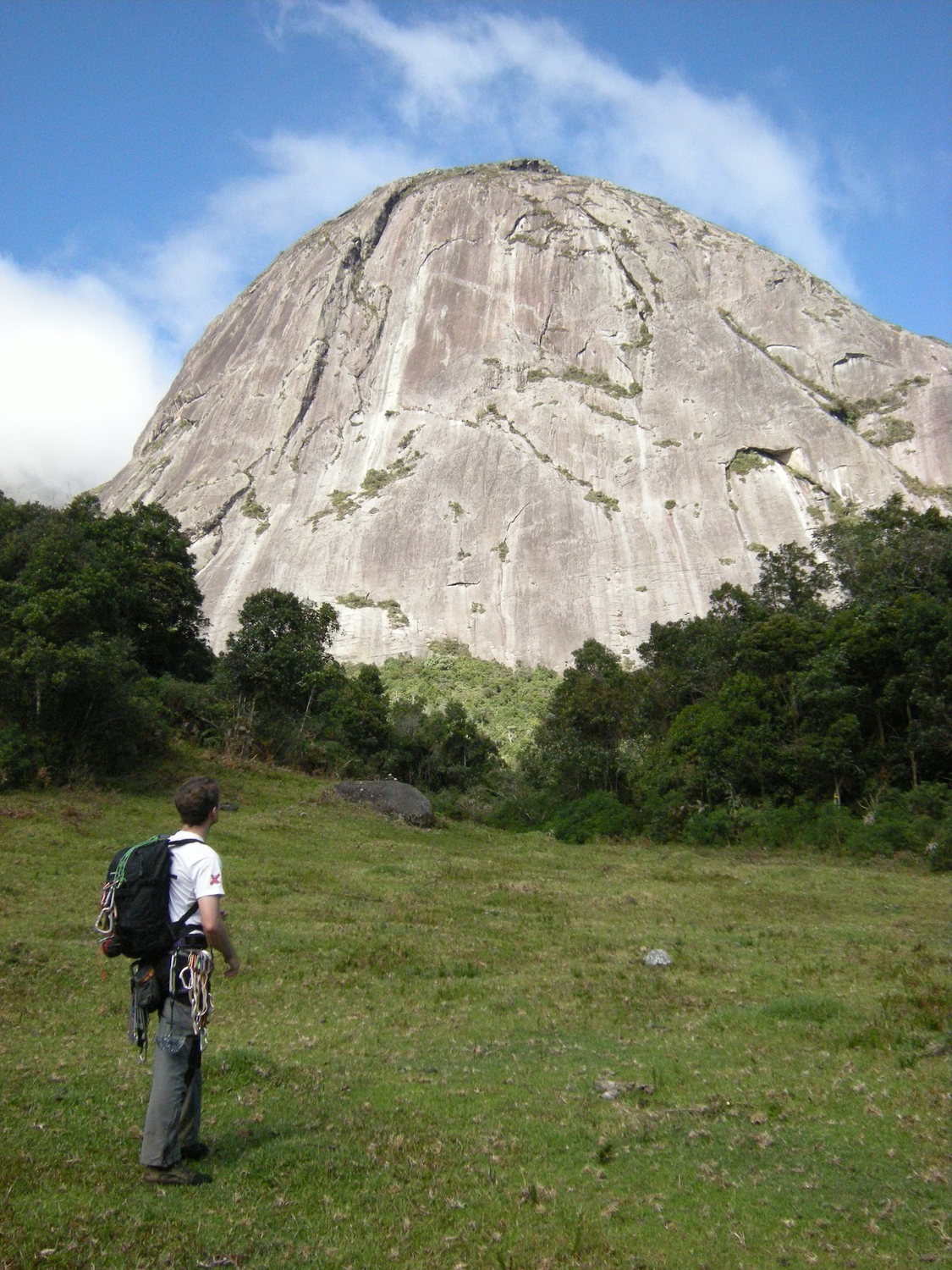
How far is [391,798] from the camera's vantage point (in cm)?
3109

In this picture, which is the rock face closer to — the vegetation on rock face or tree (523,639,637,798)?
tree (523,639,637,798)

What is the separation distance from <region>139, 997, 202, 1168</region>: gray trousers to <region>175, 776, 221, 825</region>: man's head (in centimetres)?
112

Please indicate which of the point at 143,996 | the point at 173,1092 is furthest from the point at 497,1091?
the point at 143,996

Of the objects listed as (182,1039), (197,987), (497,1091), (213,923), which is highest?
(213,923)

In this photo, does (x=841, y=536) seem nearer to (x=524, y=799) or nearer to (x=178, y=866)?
(x=524, y=799)

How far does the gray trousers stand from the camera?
5.25 metres

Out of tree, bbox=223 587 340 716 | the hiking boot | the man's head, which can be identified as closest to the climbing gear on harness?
the hiking boot

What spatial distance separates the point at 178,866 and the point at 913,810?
24.8 metres

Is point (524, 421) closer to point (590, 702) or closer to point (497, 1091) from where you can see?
point (590, 702)

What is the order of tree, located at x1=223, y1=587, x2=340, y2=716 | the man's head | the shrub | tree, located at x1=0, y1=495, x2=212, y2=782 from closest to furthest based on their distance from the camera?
the man's head < tree, located at x1=0, y1=495, x2=212, y2=782 < the shrub < tree, located at x1=223, y1=587, x2=340, y2=716

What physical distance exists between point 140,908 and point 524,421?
3286 inches

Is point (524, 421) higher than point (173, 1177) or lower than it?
higher

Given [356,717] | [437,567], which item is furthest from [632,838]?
[437,567]

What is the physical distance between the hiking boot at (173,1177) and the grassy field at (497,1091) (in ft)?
0.32
